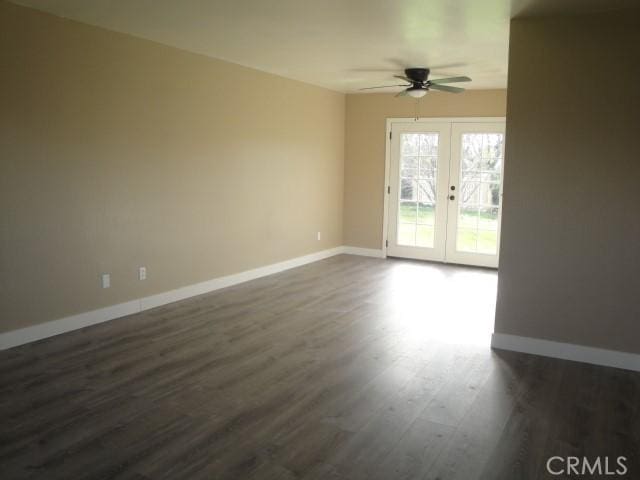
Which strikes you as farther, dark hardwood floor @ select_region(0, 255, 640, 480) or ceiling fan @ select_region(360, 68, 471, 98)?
ceiling fan @ select_region(360, 68, 471, 98)

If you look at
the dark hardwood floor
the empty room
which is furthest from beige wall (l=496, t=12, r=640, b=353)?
the dark hardwood floor

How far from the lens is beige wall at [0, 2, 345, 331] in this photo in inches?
153

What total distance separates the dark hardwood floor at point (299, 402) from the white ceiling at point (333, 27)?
8.28 ft

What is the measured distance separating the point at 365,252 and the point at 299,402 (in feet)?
17.2

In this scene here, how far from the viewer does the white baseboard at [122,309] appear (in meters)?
3.98

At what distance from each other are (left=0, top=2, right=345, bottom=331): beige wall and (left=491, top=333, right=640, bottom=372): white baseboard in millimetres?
3223

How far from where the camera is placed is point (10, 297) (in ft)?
12.8

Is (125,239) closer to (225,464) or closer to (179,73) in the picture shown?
(179,73)

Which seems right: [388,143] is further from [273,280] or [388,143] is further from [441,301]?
[441,301]

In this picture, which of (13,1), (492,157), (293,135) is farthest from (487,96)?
(13,1)

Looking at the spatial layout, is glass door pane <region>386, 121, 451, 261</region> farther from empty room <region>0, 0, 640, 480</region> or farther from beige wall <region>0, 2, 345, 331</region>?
beige wall <region>0, 2, 345, 331</region>

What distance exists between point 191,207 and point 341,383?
2.84 m

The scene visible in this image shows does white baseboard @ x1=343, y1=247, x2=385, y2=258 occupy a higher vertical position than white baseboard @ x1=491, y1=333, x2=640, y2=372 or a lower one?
higher

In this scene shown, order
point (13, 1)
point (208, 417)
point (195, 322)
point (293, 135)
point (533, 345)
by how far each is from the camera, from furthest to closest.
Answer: point (293, 135) → point (195, 322) → point (533, 345) → point (13, 1) → point (208, 417)
